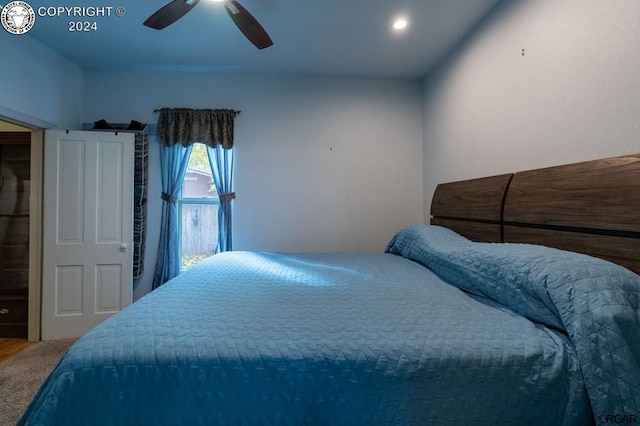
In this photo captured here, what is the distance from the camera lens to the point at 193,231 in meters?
3.19

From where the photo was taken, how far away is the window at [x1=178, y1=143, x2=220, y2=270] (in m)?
3.17

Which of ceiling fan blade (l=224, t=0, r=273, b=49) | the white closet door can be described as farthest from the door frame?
ceiling fan blade (l=224, t=0, r=273, b=49)

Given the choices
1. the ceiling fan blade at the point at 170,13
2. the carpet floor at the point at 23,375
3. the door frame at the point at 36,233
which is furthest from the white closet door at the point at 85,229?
the ceiling fan blade at the point at 170,13

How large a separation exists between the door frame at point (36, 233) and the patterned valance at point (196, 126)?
1025 mm

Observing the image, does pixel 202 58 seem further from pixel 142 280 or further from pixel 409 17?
pixel 142 280

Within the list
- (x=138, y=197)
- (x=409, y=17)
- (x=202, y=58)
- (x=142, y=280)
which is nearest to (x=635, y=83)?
(x=409, y=17)

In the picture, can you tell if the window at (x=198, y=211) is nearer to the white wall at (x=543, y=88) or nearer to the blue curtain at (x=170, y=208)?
the blue curtain at (x=170, y=208)

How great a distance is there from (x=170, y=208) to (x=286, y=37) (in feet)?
6.62

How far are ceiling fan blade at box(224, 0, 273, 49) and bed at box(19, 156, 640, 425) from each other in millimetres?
1655

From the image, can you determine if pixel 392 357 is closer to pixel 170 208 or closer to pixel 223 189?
pixel 223 189

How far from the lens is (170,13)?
5.70 ft

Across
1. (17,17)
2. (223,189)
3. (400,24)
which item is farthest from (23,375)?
(400,24)

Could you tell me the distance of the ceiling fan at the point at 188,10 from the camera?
1664 mm

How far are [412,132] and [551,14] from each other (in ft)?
5.52
